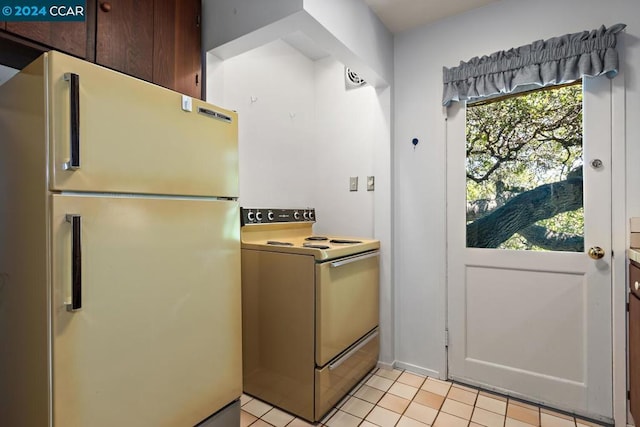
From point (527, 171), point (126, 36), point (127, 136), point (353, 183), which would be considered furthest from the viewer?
point (353, 183)

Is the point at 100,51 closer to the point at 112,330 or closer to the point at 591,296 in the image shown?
the point at 112,330

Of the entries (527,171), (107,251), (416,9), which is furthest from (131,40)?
(527,171)

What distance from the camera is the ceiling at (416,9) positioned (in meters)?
2.07

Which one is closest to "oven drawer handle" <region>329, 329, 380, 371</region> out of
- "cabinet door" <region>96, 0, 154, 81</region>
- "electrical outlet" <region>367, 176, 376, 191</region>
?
"electrical outlet" <region>367, 176, 376, 191</region>

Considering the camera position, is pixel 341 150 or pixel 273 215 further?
pixel 341 150

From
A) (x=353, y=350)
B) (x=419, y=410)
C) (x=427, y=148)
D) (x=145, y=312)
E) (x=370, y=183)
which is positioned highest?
(x=427, y=148)

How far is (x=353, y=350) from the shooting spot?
2.04 m

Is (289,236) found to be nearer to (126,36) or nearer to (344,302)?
(344,302)

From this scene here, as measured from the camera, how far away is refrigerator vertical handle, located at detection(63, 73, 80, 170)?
3.25ft

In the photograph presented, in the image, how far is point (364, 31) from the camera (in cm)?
207

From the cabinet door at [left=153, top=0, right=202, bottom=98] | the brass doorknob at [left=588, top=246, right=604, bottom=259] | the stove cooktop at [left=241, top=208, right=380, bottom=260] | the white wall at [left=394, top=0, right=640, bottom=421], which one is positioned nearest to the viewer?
the cabinet door at [left=153, top=0, right=202, bottom=98]

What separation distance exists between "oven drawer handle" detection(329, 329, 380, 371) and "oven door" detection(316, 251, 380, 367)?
42 millimetres

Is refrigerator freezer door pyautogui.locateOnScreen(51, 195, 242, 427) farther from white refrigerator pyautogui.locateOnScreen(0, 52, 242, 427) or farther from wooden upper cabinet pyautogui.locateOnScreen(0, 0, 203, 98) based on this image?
wooden upper cabinet pyautogui.locateOnScreen(0, 0, 203, 98)

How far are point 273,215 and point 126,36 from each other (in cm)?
129
